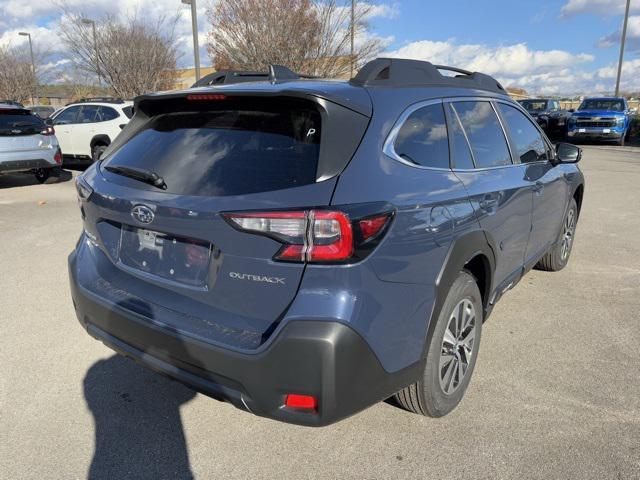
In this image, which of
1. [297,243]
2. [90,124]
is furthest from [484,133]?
[90,124]

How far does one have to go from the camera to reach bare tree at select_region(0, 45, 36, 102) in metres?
34.0

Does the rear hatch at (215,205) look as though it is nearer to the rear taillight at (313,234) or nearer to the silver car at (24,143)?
the rear taillight at (313,234)

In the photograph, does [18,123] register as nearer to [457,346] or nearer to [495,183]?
[495,183]

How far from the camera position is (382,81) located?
102 inches

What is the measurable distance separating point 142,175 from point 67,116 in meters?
11.9

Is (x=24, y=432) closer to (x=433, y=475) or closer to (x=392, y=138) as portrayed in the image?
(x=433, y=475)

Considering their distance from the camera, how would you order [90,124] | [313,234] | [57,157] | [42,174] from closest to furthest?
[313,234], [57,157], [42,174], [90,124]

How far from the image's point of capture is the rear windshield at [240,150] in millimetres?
2184

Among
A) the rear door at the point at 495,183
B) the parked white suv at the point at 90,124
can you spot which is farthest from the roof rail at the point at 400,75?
the parked white suv at the point at 90,124

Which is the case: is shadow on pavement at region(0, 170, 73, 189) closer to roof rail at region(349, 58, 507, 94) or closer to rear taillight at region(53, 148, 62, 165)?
rear taillight at region(53, 148, 62, 165)

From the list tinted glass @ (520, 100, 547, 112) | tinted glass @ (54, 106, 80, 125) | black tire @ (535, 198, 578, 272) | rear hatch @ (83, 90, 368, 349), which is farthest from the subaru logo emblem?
tinted glass @ (520, 100, 547, 112)

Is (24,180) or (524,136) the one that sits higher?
(524,136)

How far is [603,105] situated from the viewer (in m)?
22.8

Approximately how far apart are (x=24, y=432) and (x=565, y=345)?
3.49 metres
